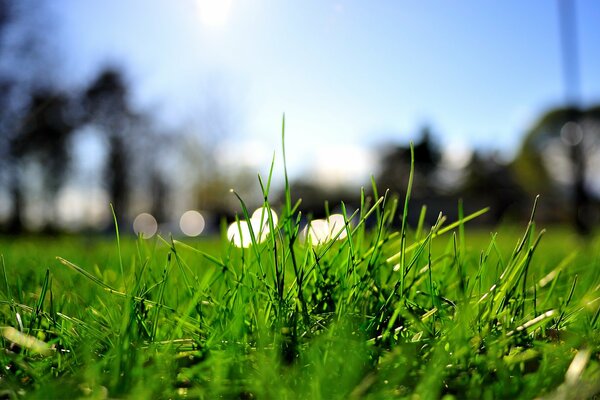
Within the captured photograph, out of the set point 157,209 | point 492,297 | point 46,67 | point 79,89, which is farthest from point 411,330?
point 157,209

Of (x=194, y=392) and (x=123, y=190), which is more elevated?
(x=194, y=392)

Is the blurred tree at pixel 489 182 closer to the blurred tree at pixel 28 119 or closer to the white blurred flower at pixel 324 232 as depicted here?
the blurred tree at pixel 28 119

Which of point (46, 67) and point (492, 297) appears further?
point (46, 67)

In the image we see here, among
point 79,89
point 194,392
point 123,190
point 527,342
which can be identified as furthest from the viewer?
point 123,190

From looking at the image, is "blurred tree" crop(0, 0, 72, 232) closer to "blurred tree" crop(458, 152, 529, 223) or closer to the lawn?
the lawn

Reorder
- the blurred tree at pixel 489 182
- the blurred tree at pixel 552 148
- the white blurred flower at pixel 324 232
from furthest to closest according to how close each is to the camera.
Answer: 1. the blurred tree at pixel 489 182
2. the blurred tree at pixel 552 148
3. the white blurred flower at pixel 324 232

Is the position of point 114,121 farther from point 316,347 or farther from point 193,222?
point 316,347

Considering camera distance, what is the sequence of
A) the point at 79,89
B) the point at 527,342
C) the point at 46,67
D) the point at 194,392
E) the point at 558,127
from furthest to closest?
the point at 558,127 < the point at 79,89 < the point at 46,67 < the point at 527,342 < the point at 194,392

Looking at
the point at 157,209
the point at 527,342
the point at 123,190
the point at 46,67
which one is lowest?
the point at 157,209

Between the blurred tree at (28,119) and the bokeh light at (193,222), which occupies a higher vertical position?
the blurred tree at (28,119)

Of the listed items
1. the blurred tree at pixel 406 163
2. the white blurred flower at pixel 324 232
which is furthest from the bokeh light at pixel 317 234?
the blurred tree at pixel 406 163

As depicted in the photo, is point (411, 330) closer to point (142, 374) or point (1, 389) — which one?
point (142, 374)
